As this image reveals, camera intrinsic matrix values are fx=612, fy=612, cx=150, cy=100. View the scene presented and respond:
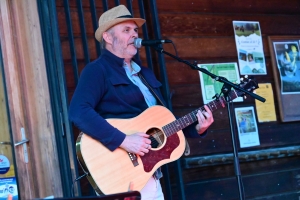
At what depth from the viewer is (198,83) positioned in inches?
193

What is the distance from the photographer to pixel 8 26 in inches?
165

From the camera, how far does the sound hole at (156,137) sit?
12.1 ft

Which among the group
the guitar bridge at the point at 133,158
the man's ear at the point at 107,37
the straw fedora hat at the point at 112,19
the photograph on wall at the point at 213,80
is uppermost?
the straw fedora hat at the point at 112,19

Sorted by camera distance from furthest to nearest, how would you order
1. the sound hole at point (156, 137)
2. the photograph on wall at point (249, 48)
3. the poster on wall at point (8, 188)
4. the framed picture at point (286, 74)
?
the framed picture at point (286, 74) → the photograph on wall at point (249, 48) → the poster on wall at point (8, 188) → the sound hole at point (156, 137)

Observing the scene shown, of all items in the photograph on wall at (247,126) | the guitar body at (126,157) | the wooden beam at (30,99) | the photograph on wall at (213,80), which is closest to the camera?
the guitar body at (126,157)

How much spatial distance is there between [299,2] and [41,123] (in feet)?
9.09

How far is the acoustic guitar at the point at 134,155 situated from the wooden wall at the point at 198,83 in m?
0.92

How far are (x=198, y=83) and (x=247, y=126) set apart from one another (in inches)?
22.8

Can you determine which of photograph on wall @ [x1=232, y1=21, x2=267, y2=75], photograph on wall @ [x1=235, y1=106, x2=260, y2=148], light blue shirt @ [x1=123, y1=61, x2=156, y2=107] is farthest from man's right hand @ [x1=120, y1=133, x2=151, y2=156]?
photograph on wall @ [x1=232, y1=21, x2=267, y2=75]

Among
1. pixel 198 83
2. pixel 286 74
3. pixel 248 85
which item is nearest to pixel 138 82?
pixel 248 85

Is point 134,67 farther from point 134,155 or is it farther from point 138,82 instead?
point 134,155

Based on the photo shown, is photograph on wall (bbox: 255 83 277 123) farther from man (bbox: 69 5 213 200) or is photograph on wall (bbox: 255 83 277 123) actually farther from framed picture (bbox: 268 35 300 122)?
man (bbox: 69 5 213 200)

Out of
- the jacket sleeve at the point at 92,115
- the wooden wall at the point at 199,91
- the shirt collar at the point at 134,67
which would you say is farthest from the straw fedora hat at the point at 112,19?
the wooden wall at the point at 199,91

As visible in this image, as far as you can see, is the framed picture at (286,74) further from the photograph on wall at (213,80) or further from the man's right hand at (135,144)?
the man's right hand at (135,144)
